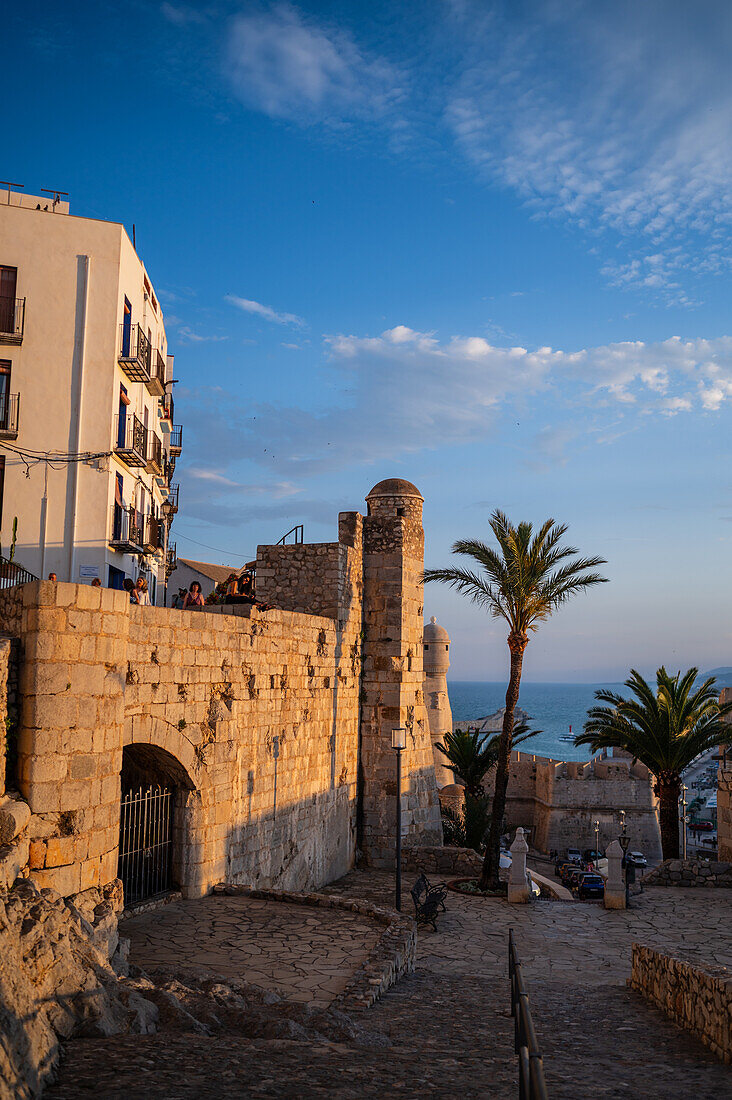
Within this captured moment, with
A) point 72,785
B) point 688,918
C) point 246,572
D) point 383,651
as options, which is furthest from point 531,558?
point 72,785

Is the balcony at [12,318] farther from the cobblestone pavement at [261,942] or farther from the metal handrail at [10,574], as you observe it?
the cobblestone pavement at [261,942]

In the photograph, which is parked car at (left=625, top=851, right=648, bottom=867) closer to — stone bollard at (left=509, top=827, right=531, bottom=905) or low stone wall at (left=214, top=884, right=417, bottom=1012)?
stone bollard at (left=509, top=827, right=531, bottom=905)

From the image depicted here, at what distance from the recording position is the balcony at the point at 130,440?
21.8 metres

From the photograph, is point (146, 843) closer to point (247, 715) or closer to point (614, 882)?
point (247, 715)

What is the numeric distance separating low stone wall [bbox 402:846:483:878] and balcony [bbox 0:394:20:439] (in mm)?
13703

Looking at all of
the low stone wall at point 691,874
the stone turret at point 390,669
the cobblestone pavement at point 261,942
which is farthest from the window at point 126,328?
the low stone wall at point 691,874

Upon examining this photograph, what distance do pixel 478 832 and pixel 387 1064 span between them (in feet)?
55.1

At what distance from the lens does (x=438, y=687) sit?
3516 cm

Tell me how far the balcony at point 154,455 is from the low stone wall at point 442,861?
14059 millimetres

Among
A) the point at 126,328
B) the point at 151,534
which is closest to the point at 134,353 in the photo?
the point at 126,328

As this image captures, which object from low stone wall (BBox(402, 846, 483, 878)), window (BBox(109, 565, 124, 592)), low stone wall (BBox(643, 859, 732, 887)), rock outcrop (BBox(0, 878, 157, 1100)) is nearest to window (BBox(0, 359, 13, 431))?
window (BBox(109, 565, 124, 592))

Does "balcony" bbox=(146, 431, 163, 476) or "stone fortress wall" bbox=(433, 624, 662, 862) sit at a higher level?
"balcony" bbox=(146, 431, 163, 476)

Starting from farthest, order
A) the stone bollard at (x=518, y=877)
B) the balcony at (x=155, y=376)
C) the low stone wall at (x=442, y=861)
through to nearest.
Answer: the balcony at (x=155, y=376)
the low stone wall at (x=442, y=861)
the stone bollard at (x=518, y=877)

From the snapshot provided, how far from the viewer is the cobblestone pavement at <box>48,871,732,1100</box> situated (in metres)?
4.26
